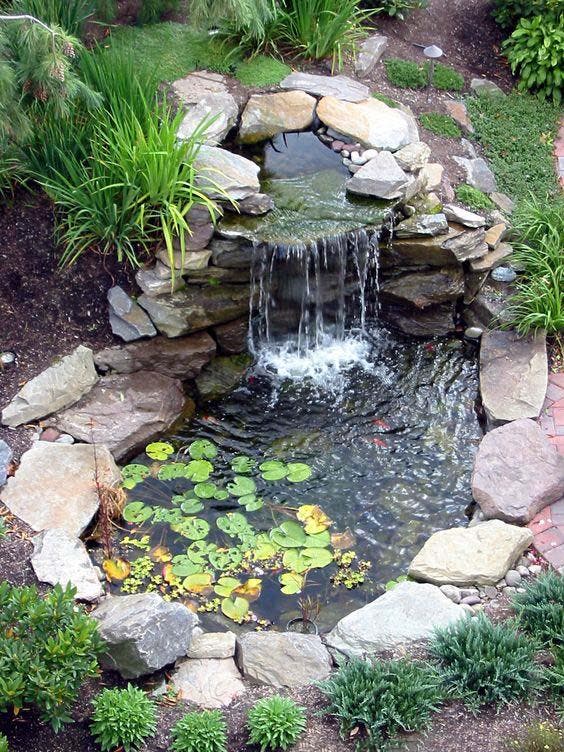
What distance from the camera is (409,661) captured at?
14.5ft

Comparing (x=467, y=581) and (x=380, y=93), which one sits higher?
(x=380, y=93)

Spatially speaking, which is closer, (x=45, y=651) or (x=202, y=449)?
(x=45, y=651)

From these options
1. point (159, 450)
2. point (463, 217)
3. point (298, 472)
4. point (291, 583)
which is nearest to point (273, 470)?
point (298, 472)

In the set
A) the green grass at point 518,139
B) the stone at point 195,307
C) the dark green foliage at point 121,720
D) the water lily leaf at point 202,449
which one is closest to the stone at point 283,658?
the dark green foliage at point 121,720

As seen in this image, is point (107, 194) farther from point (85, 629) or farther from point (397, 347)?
point (85, 629)

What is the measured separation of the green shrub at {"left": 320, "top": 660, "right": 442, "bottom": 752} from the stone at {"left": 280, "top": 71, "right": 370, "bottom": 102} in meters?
4.79

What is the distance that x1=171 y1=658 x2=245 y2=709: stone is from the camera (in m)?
4.38

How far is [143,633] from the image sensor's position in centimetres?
433

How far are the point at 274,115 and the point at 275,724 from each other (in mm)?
4800

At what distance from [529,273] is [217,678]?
155 inches

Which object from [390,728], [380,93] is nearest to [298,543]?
[390,728]

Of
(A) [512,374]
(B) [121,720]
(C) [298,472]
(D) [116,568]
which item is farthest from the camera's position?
(A) [512,374]

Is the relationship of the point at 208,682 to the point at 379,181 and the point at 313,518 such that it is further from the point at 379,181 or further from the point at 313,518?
the point at 379,181

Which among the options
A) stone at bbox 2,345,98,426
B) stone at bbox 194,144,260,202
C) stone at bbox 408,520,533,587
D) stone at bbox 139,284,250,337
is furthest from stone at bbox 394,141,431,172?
stone at bbox 408,520,533,587
